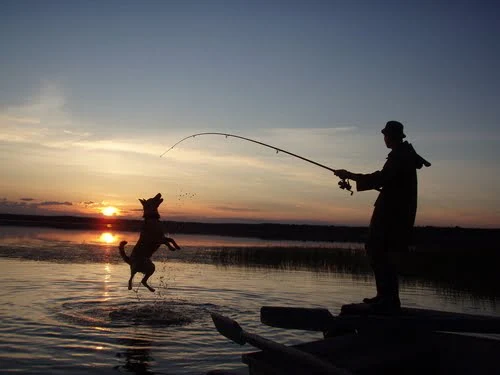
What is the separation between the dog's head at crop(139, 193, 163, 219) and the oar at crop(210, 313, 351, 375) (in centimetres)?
646

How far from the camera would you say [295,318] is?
268 inches

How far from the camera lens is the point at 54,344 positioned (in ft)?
32.9

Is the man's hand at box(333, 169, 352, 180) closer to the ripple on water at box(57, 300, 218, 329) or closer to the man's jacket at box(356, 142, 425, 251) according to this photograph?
the man's jacket at box(356, 142, 425, 251)

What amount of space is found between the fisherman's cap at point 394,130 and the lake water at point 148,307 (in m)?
4.24

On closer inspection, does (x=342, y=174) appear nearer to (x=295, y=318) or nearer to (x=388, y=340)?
(x=295, y=318)

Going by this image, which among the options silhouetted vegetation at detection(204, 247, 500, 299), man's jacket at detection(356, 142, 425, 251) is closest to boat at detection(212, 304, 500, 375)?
man's jacket at detection(356, 142, 425, 251)

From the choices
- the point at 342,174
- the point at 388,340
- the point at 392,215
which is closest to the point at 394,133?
the point at 342,174

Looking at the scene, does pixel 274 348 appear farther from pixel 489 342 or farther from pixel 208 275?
pixel 208 275

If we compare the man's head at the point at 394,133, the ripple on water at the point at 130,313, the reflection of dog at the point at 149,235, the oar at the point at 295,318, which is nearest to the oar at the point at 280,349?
the oar at the point at 295,318

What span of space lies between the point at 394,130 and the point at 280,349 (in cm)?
407

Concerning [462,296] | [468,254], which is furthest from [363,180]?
[468,254]

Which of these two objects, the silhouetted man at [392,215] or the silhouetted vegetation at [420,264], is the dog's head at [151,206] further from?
the silhouetted vegetation at [420,264]

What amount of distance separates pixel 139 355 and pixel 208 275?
13441mm

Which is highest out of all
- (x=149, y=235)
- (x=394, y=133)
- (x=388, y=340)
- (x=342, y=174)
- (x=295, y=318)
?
(x=394, y=133)
